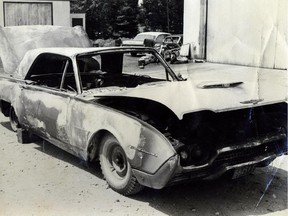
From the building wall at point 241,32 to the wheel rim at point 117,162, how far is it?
6800mm

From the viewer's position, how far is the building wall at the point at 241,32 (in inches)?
455

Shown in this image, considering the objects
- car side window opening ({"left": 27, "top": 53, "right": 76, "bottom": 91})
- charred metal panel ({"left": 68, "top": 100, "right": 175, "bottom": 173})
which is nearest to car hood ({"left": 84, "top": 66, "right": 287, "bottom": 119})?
charred metal panel ({"left": 68, "top": 100, "right": 175, "bottom": 173})

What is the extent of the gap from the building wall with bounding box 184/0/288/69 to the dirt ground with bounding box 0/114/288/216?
6.34 meters

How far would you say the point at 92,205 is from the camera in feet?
13.1

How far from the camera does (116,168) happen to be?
4371mm

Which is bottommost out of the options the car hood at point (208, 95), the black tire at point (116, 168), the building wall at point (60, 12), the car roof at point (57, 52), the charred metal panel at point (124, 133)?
the black tire at point (116, 168)

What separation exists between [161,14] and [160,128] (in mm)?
23619

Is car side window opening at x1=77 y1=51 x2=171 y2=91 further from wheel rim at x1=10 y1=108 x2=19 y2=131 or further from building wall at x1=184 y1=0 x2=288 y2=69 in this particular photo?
building wall at x1=184 y1=0 x2=288 y2=69

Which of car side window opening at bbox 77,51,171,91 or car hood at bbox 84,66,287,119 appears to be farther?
car side window opening at bbox 77,51,171,91

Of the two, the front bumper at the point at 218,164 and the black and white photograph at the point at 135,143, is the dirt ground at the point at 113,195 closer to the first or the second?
the black and white photograph at the point at 135,143

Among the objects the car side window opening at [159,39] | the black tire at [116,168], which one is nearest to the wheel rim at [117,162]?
the black tire at [116,168]

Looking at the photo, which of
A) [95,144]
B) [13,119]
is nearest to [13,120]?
[13,119]

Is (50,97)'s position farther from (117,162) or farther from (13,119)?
(13,119)

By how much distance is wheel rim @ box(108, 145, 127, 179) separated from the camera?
4.26 metres
